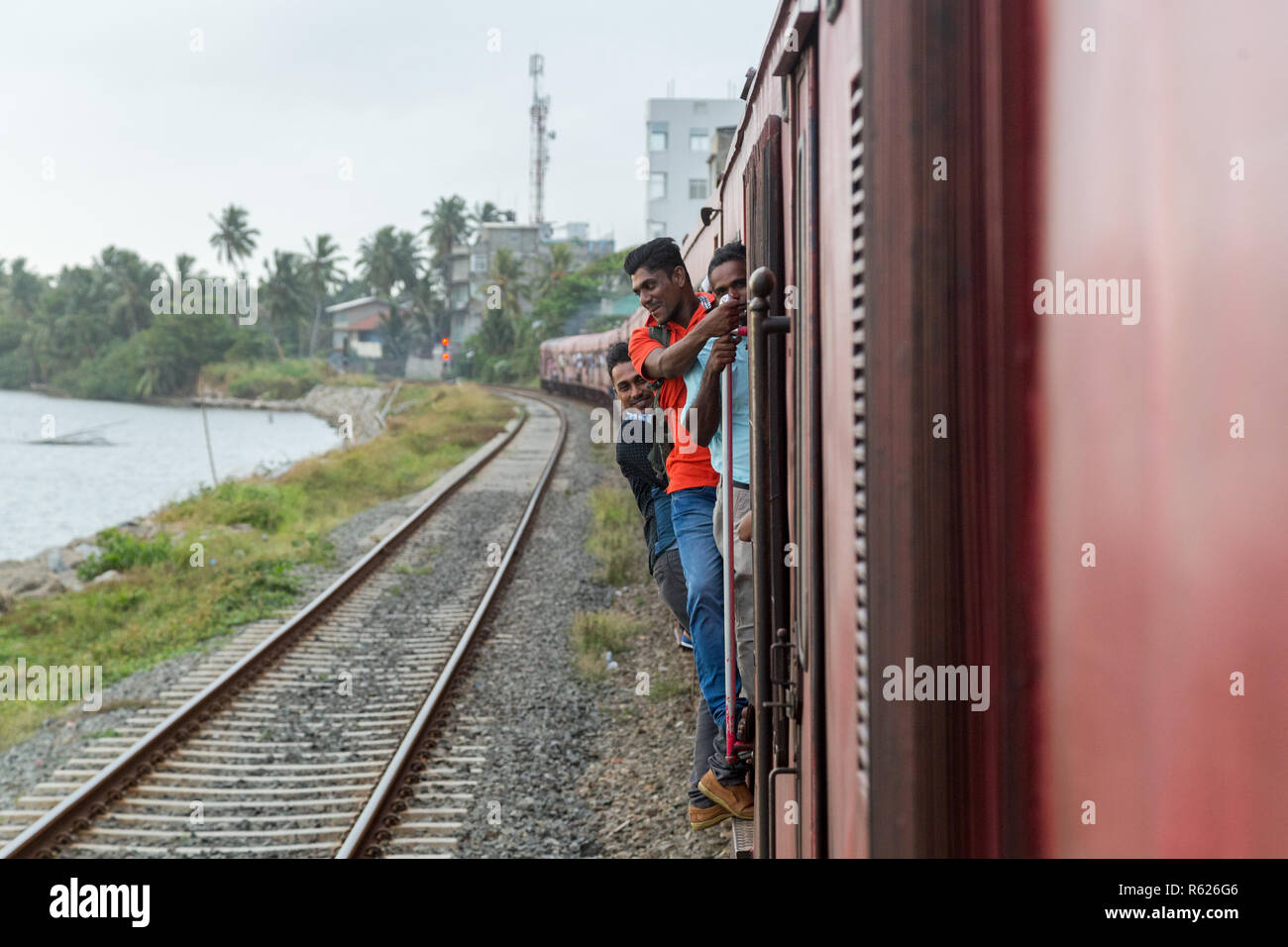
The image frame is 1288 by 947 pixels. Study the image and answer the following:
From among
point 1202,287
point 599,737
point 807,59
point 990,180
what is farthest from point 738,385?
point 599,737

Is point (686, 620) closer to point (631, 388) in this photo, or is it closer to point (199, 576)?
point (631, 388)

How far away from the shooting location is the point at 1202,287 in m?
1.20

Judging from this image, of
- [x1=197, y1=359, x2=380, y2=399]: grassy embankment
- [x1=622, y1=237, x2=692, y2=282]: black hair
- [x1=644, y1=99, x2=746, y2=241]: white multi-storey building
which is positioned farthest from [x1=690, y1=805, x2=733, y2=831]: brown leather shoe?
[x1=197, y1=359, x2=380, y2=399]: grassy embankment

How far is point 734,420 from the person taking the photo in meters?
3.28

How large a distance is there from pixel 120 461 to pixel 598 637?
42.9m

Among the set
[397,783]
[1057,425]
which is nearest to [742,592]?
[1057,425]

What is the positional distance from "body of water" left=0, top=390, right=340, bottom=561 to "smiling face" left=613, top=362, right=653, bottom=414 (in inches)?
670

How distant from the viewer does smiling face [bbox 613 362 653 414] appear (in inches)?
192

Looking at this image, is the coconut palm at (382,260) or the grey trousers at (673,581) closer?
the grey trousers at (673,581)

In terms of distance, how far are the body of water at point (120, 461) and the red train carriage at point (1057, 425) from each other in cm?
2031

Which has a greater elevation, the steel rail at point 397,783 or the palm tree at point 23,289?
the palm tree at point 23,289

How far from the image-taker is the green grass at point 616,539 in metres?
11.1

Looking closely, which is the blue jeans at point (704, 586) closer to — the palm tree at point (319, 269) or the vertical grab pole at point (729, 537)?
the vertical grab pole at point (729, 537)

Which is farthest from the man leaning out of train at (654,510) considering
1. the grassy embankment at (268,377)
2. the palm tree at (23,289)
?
the palm tree at (23,289)
